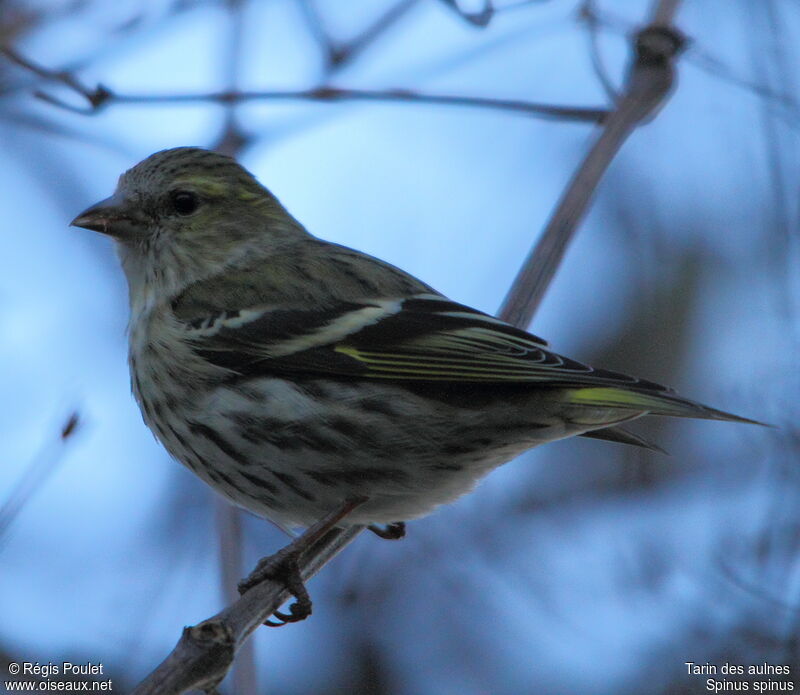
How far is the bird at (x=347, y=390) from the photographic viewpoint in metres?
3.41

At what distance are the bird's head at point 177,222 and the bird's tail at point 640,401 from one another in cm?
146

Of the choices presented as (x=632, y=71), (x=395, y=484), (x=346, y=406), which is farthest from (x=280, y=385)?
(x=632, y=71)

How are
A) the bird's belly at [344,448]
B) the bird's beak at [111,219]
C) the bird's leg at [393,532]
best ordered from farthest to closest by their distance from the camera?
the bird's leg at [393,532] < the bird's beak at [111,219] < the bird's belly at [344,448]

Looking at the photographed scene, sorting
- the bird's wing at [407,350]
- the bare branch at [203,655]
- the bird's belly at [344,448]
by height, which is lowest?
the bare branch at [203,655]

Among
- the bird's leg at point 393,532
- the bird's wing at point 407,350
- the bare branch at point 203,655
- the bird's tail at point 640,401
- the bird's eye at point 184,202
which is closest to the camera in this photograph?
the bare branch at point 203,655

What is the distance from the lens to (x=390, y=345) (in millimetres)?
3557

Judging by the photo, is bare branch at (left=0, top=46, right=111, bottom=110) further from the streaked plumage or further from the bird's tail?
the bird's tail

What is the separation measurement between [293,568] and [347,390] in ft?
2.15

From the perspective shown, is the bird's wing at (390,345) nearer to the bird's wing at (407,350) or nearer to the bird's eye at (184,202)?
the bird's wing at (407,350)

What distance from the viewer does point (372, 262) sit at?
4.00 meters

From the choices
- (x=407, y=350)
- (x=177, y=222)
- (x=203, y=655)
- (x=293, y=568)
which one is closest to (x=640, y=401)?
(x=407, y=350)

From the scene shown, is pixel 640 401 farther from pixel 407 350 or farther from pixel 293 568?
pixel 293 568

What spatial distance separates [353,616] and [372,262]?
2.85 m

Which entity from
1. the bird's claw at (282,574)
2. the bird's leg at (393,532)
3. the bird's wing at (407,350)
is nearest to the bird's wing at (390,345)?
the bird's wing at (407,350)
